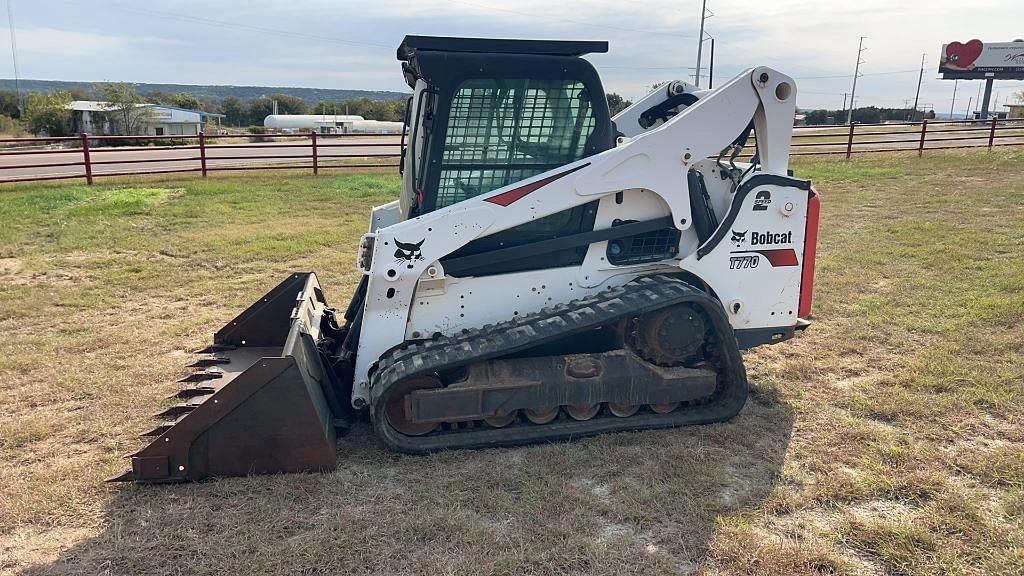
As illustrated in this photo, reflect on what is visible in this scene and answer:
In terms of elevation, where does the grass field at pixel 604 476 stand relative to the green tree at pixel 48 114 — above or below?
below

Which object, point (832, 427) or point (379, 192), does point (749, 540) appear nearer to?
point (832, 427)

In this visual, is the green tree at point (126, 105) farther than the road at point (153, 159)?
Yes

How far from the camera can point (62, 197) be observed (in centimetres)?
1300

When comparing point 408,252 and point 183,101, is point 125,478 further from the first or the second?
point 183,101

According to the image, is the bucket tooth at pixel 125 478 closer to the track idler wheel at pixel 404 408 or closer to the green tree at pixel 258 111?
the track idler wheel at pixel 404 408

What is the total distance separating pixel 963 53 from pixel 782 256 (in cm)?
5667

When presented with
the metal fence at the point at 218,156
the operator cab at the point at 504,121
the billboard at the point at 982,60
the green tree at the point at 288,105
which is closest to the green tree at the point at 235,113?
the green tree at the point at 288,105

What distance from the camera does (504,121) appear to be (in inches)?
174

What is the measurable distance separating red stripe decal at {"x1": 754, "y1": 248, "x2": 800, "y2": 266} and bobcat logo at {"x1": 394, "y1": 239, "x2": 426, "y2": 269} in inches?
91.1

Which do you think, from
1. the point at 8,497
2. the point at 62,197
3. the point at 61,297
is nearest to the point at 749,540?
the point at 8,497

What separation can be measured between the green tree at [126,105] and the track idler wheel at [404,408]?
6202 centimetres

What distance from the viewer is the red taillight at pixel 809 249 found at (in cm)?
482

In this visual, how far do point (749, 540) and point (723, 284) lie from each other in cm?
190

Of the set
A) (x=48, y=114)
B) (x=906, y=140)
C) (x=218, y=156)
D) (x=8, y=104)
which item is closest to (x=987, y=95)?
(x=906, y=140)
